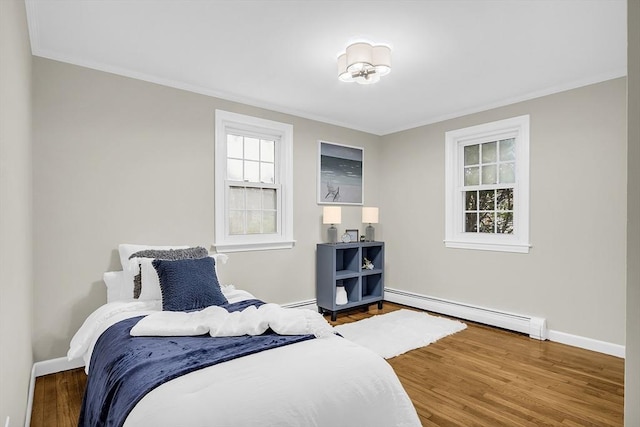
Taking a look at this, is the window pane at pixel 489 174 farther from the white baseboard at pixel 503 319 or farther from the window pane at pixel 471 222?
the white baseboard at pixel 503 319

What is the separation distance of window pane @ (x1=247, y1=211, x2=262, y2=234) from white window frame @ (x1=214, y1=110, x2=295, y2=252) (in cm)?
8

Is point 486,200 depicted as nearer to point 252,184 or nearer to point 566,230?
point 566,230

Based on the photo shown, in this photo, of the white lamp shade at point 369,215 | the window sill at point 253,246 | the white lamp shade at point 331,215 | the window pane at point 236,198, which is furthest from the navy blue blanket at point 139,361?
the white lamp shade at point 369,215

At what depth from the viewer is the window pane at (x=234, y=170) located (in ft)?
13.1

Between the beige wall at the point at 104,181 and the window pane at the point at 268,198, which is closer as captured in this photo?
the beige wall at the point at 104,181

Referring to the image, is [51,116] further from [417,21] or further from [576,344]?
[576,344]

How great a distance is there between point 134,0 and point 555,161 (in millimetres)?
3870

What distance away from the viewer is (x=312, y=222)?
4629mm

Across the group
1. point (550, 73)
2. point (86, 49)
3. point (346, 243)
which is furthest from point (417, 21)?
point (346, 243)

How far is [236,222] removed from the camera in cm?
404

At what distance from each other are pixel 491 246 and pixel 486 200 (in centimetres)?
56

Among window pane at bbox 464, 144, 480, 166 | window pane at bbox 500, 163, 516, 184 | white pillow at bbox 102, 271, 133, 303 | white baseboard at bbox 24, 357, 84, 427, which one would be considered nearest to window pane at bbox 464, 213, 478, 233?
window pane at bbox 500, 163, 516, 184

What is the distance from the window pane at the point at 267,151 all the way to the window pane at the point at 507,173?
8.80ft

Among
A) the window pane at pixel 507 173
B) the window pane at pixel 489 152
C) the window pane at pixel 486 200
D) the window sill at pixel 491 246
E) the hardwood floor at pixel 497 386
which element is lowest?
the hardwood floor at pixel 497 386
